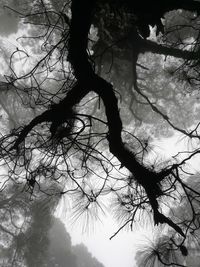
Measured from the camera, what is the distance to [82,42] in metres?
Answer: 1.31

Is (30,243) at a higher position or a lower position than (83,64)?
higher

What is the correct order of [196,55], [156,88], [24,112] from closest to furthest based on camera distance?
[196,55], [156,88], [24,112]

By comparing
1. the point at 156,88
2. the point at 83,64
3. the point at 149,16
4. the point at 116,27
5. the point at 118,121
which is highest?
the point at 156,88

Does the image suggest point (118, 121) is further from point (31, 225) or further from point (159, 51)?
point (31, 225)

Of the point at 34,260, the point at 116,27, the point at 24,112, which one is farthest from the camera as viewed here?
the point at 34,260

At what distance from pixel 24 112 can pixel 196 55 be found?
23.2 ft

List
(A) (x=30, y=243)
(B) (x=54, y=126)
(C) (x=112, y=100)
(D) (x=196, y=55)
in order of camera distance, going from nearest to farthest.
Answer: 1. (C) (x=112, y=100)
2. (B) (x=54, y=126)
3. (D) (x=196, y=55)
4. (A) (x=30, y=243)

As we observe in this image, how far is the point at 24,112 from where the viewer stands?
826 cm

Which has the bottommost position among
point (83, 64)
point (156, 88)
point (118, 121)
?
point (118, 121)

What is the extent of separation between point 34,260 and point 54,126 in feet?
31.6

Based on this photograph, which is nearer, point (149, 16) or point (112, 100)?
point (112, 100)

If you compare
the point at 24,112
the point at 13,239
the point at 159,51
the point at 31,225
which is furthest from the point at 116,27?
A: the point at 13,239

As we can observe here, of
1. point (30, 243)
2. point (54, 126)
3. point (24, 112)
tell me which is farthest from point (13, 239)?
point (54, 126)

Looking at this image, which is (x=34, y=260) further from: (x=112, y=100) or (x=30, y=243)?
(x=112, y=100)
